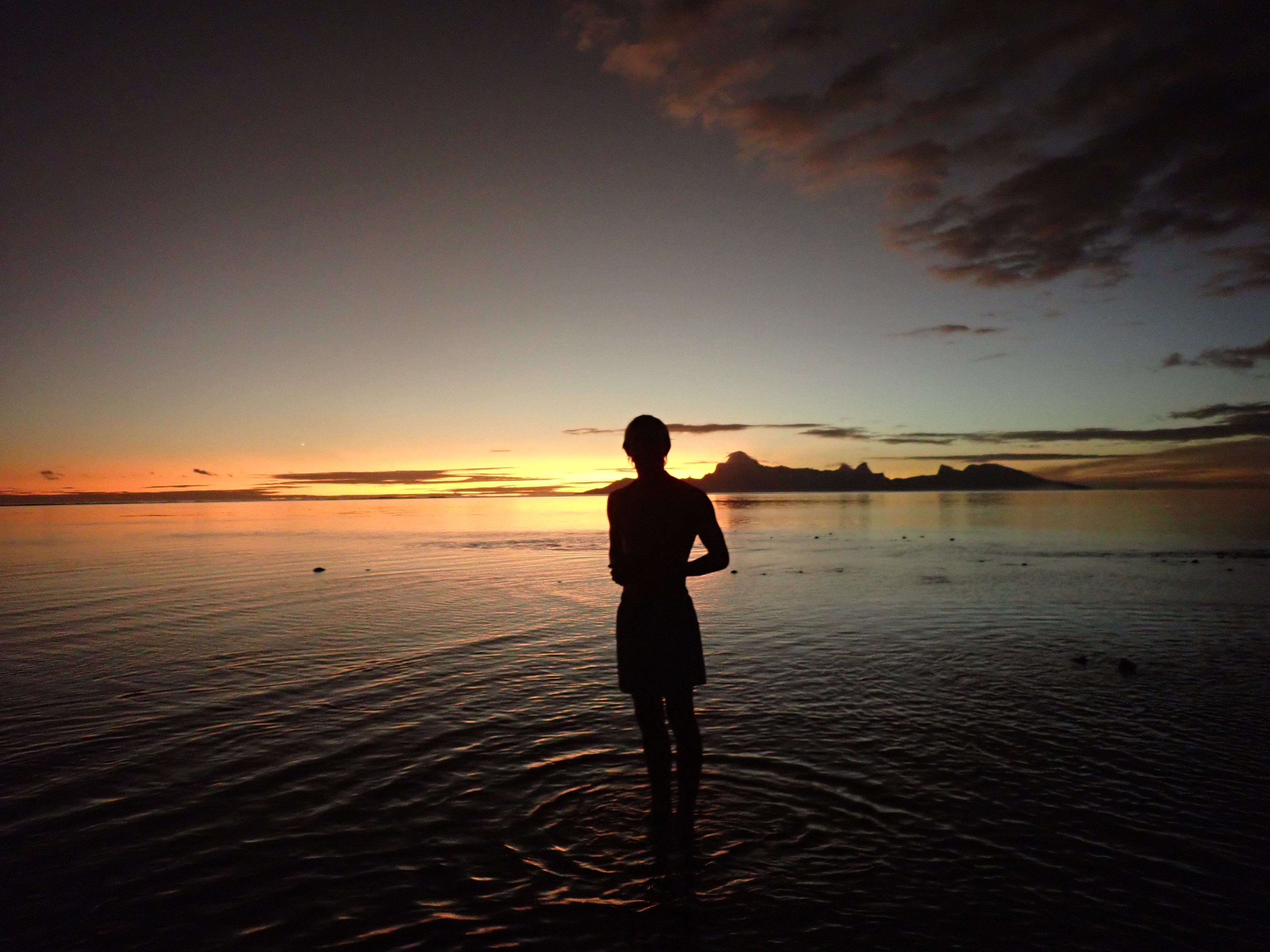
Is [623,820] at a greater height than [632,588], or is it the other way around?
[632,588]

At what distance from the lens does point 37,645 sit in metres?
16.3

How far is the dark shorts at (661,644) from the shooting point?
5840 millimetres

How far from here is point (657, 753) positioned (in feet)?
20.1

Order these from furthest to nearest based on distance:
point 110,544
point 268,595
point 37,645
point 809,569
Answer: point 110,544
point 809,569
point 268,595
point 37,645

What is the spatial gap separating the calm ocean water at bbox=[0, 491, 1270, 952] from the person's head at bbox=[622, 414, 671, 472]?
3.37 meters

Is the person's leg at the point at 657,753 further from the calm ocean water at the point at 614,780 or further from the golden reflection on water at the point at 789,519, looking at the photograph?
the golden reflection on water at the point at 789,519

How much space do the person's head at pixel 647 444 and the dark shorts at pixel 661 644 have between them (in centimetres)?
111

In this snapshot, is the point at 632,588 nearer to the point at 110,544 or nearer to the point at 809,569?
the point at 809,569

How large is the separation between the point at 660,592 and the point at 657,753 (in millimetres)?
1477

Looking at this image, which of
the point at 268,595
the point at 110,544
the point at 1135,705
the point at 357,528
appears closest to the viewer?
the point at 1135,705

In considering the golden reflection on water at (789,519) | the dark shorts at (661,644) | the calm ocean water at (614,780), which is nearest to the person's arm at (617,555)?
the dark shorts at (661,644)

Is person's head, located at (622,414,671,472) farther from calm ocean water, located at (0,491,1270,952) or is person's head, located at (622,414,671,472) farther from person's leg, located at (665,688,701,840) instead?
calm ocean water, located at (0,491,1270,952)

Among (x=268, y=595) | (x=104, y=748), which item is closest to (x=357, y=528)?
(x=268, y=595)

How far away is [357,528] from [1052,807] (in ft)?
235
